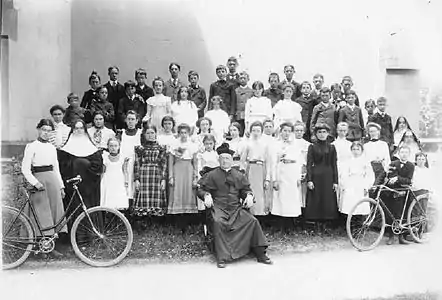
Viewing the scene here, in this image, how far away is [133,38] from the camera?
14.8 feet

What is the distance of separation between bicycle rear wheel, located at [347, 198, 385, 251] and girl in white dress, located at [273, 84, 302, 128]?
95 cm

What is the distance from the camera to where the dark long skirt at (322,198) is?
4.91m

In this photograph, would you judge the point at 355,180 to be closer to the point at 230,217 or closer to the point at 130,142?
the point at 230,217

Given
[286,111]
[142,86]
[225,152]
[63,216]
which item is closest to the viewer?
[63,216]

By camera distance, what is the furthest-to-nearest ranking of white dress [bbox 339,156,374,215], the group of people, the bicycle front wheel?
white dress [bbox 339,156,374,215]
the group of people
the bicycle front wheel

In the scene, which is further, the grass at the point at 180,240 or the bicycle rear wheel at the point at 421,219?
the bicycle rear wheel at the point at 421,219

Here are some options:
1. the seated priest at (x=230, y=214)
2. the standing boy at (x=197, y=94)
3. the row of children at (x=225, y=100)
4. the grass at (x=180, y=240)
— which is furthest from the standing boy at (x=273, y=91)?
the grass at (x=180, y=240)

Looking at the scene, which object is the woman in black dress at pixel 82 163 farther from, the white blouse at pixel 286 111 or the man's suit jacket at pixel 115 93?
the white blouse at pixel 286 111

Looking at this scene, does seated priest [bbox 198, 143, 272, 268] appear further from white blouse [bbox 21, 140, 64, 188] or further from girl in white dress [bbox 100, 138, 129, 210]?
white blouse [bbox 21, 140, 64, 188]

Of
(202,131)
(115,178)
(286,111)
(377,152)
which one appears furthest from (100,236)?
(377,152)

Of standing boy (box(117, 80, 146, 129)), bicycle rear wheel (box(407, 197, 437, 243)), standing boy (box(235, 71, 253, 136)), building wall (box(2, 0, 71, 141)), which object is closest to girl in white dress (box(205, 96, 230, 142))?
standing boy (box(235, 71, 253, 136))

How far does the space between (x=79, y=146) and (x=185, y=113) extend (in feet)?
3.05

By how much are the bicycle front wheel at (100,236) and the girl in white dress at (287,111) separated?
161 centimetres

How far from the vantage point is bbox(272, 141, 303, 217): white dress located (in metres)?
4.84
